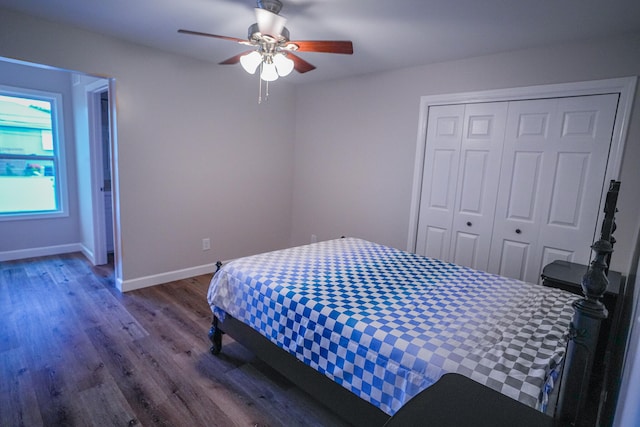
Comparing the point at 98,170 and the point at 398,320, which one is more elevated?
the point at 98,170

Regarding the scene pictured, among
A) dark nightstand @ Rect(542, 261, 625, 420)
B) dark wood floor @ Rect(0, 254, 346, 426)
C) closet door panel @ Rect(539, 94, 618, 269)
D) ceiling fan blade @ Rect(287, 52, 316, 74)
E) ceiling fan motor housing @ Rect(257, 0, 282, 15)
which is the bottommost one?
dark wood floor @ Rect(0, 254, 346, 426)

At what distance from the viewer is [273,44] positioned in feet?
6.76

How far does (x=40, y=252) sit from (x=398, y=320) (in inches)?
186

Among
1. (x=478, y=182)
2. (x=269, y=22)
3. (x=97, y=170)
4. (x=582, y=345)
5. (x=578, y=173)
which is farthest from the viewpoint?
(x=97, y=170)

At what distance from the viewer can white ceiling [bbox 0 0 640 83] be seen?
1.99m

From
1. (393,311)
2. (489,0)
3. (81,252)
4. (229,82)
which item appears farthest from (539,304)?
(81,252)

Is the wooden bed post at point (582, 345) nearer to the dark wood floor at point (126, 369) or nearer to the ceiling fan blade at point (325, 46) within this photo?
the dark wood floor at point (126, 369)

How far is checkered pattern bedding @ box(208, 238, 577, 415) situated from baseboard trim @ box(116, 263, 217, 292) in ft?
5.14

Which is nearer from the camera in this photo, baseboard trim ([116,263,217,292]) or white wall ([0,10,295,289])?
white wall ([0,10,295,289])

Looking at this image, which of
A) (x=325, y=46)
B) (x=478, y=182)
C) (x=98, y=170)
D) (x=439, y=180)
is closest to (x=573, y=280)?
(x=478, y=182)

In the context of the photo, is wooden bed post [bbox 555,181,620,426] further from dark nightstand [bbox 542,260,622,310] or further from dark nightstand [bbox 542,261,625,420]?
dark nightstand [bbox 542,260,622,310]

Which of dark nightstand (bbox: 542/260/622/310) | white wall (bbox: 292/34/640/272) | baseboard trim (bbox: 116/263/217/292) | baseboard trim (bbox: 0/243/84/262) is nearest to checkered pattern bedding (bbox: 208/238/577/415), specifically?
dark nightstand (bbox: 542/260/622/310)

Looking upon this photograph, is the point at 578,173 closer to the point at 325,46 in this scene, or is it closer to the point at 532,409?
the point at 325,46

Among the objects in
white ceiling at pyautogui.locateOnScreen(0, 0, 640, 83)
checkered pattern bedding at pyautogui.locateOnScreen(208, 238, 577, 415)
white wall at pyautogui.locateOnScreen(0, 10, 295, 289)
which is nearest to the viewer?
checkered pattern bedding at pyautogui.locateOnScreen(208, 238, 577, 415)
